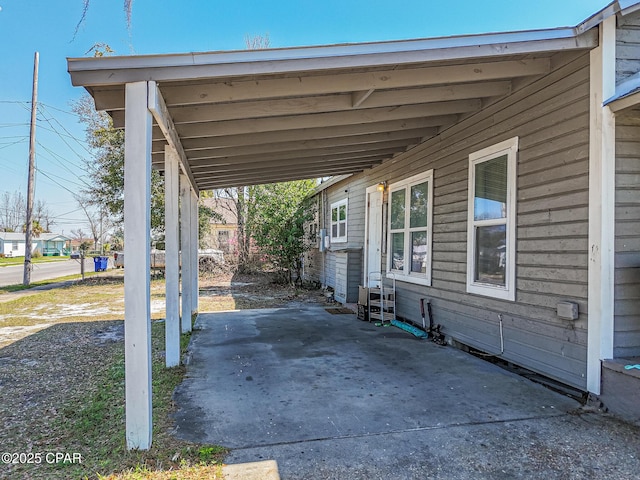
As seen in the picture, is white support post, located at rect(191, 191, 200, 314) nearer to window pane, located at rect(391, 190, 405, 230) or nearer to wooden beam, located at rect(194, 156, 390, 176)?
wooden beam, located at rect(194, 156, 390, 176)

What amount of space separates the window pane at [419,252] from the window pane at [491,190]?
134 centimetres

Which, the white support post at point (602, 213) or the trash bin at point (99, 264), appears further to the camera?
the trash bin at point (99, 264)

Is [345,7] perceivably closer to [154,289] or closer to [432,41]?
[432,41]

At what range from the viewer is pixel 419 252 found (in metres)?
5.87

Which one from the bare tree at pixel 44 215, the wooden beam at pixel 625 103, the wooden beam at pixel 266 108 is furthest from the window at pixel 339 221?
the bare tree at pixel 44 215

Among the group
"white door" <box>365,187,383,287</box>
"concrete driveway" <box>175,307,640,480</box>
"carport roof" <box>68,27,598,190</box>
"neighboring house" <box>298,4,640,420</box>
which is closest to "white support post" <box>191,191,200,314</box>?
"carport roof" <box>68,27,598,190</box>

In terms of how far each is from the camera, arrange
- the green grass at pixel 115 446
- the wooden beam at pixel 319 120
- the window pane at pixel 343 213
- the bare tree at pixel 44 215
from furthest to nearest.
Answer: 1. the bare tree at pixel 44 215
2. the window pane at pixel 343 213
3. the wooden beam at pixel 319 120
4. the green grass at pixel 115 446

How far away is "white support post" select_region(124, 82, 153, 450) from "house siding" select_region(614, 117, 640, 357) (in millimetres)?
3287

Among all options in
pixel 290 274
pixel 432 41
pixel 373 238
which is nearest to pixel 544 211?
pixel 432 41

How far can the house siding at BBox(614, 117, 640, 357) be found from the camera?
2.88 metres

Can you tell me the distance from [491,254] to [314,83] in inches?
101

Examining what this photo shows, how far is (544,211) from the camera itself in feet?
11.2

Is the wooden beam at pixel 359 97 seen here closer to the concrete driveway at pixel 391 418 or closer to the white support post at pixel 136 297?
the white support post at pixel 136 297

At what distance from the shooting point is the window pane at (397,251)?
647 centimetres
